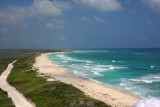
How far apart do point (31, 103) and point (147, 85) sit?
24976 mm

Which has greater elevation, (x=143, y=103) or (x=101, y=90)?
(x=143, y=103)

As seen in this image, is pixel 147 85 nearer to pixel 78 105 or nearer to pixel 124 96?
pixel 124 96


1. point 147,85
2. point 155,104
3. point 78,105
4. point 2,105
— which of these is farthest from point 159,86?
point 2,105

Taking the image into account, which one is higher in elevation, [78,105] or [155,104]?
[155,104]

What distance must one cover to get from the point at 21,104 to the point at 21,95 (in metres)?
4.64

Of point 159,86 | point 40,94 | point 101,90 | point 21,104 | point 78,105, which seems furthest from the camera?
point 159,86

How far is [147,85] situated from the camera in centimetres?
3675

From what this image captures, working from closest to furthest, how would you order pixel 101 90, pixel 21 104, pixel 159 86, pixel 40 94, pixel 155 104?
1. pixel 155 104
2. pixel 21 104
3. pixel 40 94
4. pixel 101 90
5. pixel 159 86

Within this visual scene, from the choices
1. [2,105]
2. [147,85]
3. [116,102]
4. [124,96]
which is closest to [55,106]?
[2,105]

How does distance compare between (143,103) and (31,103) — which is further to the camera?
(31,103)

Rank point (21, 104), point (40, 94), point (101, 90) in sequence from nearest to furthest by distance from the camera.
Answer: point (21, 104)
point (40, 94)
point (101, 90)

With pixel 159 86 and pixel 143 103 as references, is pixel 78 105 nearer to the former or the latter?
pixel 143 103

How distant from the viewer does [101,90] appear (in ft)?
109

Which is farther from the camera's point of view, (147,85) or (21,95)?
(147,85)
